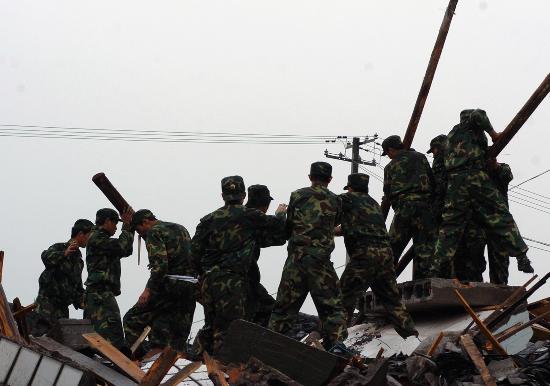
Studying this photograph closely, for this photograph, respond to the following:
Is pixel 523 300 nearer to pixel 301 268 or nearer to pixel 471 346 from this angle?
pixel 471 346

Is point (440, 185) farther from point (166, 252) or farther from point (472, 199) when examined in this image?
point (166, 252)

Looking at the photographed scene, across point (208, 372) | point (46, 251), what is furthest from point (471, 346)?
point (46, 251)

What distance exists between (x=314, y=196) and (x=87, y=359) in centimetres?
307

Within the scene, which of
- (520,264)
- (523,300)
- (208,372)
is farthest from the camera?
(520,264)

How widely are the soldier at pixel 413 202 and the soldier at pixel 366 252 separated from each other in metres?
0.79

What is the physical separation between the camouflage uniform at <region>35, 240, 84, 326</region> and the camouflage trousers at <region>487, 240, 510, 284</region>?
511 centimetres

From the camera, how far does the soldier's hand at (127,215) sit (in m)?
11.5

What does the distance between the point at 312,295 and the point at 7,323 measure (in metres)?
2.84

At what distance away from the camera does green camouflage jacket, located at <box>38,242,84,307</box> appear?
1232 cm

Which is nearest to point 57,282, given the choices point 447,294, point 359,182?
point 359,182

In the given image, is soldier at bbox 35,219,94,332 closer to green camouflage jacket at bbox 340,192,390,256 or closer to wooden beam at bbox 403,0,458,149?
green camouflage jacket at bbox 340,192,390,256

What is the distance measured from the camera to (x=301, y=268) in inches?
361

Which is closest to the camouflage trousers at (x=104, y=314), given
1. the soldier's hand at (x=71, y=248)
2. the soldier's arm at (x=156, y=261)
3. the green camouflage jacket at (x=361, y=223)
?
the soldier's hand at (x=71, y=248)

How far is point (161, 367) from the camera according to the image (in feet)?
20.2
